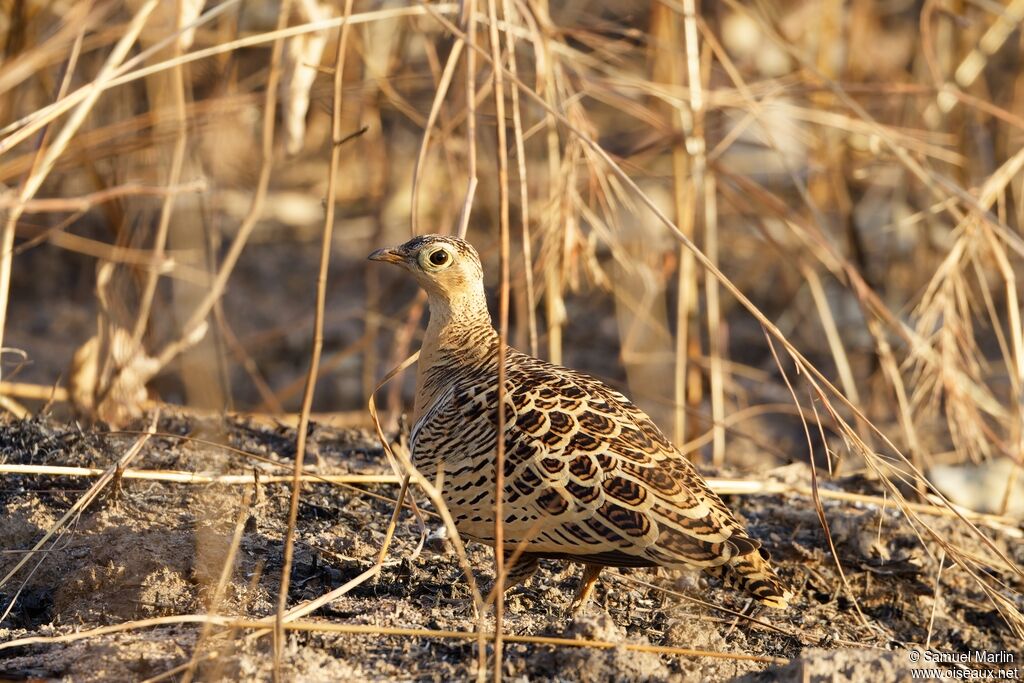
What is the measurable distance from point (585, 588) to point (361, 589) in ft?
1.97

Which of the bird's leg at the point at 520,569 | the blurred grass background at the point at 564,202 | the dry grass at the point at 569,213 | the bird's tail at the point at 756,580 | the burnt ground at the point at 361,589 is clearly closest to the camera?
the burnt ground at the point at 361,589

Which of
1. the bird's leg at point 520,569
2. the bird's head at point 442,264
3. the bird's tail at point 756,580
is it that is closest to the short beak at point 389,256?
the bird's head at point 442,264

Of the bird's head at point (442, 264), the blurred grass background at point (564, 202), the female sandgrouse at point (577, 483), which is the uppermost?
the blurred grass background at point (564, 202)

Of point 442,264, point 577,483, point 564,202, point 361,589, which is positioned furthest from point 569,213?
point 361,589

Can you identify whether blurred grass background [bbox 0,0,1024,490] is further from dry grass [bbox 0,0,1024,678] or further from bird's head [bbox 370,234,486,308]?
bird's head [bbox 370,234,486,308]

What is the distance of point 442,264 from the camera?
3.45 meters

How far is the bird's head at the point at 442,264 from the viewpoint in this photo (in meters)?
3.42

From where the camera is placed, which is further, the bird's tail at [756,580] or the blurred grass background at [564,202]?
the blurred grass background at [564,202]

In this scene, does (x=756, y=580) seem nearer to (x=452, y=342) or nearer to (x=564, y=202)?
(x=452, y=342)

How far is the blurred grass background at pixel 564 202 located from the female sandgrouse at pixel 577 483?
0.53 meters

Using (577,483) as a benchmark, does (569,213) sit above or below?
above

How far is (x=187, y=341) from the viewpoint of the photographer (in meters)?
3.96

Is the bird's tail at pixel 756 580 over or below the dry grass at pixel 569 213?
below

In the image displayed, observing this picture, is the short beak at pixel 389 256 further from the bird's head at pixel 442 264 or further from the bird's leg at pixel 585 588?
the bird's leg at pixel 585 588
